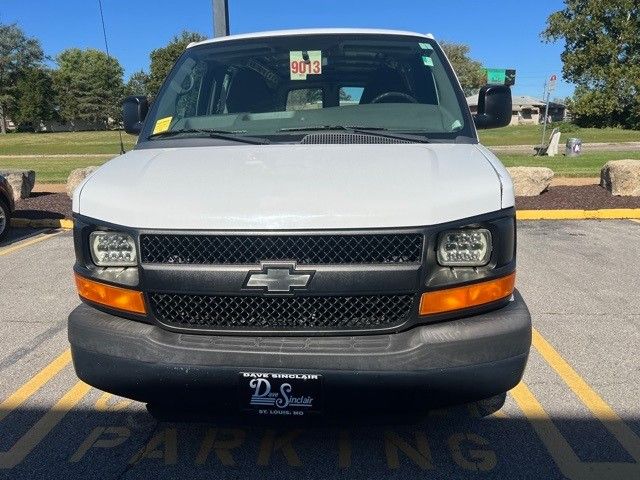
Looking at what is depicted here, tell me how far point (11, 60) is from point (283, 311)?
283 ft

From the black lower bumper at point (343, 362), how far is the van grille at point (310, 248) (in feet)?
1.06

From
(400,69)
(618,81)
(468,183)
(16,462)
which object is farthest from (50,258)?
(618,81)

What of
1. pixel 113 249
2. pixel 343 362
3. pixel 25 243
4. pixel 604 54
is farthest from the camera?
pixel 604 54

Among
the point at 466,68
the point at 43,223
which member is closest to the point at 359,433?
the point at 43,223

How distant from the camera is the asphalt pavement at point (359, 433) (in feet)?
8.84

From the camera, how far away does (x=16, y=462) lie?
110 inches

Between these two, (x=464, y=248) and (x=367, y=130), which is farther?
(x=367, y=130)

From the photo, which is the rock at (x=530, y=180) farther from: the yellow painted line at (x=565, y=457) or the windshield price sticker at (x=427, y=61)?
the yellow painted line at (x=565, y=457)

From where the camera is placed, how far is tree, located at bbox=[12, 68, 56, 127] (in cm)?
7288

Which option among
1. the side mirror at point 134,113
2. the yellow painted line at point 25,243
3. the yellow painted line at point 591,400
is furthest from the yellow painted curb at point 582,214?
the yellow painted line at point 25,243

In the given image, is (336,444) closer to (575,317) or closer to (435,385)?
(435,385)

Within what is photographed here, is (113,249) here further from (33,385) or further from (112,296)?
(33,385)

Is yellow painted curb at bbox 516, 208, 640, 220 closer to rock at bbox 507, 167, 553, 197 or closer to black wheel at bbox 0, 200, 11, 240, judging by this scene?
rock at bbox 507, 167, 553, 197

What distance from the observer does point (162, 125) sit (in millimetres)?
3459
